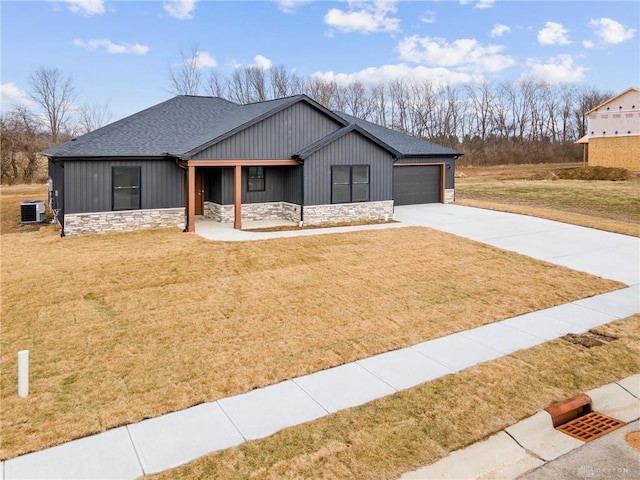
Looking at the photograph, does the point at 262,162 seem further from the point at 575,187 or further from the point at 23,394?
the point at 575,187

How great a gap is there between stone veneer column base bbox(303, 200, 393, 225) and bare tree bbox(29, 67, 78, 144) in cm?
3799

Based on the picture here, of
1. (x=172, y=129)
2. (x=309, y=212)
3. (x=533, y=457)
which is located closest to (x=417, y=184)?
(x=309, y=212)

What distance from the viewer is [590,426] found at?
5500 mm

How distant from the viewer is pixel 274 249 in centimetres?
1389

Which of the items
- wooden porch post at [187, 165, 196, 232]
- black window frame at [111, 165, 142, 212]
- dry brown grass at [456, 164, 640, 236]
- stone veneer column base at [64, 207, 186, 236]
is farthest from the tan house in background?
black window frame at [111, 165, 142, 212]

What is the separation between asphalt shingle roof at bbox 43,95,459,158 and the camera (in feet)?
54.1

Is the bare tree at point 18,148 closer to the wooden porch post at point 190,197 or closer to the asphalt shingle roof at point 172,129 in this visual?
the asphalt shingle roof at point 172,129

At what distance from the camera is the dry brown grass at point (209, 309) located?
599 centimetres

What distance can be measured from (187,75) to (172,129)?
118ft

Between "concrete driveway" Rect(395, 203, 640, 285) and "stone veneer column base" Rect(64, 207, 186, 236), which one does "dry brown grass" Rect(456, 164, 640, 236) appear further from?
"stone veneer column base" Rect(64, 207, 186, 236)

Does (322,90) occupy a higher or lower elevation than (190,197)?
higher

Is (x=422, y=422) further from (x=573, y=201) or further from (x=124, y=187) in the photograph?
(x=573, y=201)

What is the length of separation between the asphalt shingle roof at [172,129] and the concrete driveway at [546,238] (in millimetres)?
5390

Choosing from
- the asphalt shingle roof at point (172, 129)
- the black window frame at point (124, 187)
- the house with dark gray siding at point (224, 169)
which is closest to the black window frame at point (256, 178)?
the house with dark gray siding at point (224, 169)
